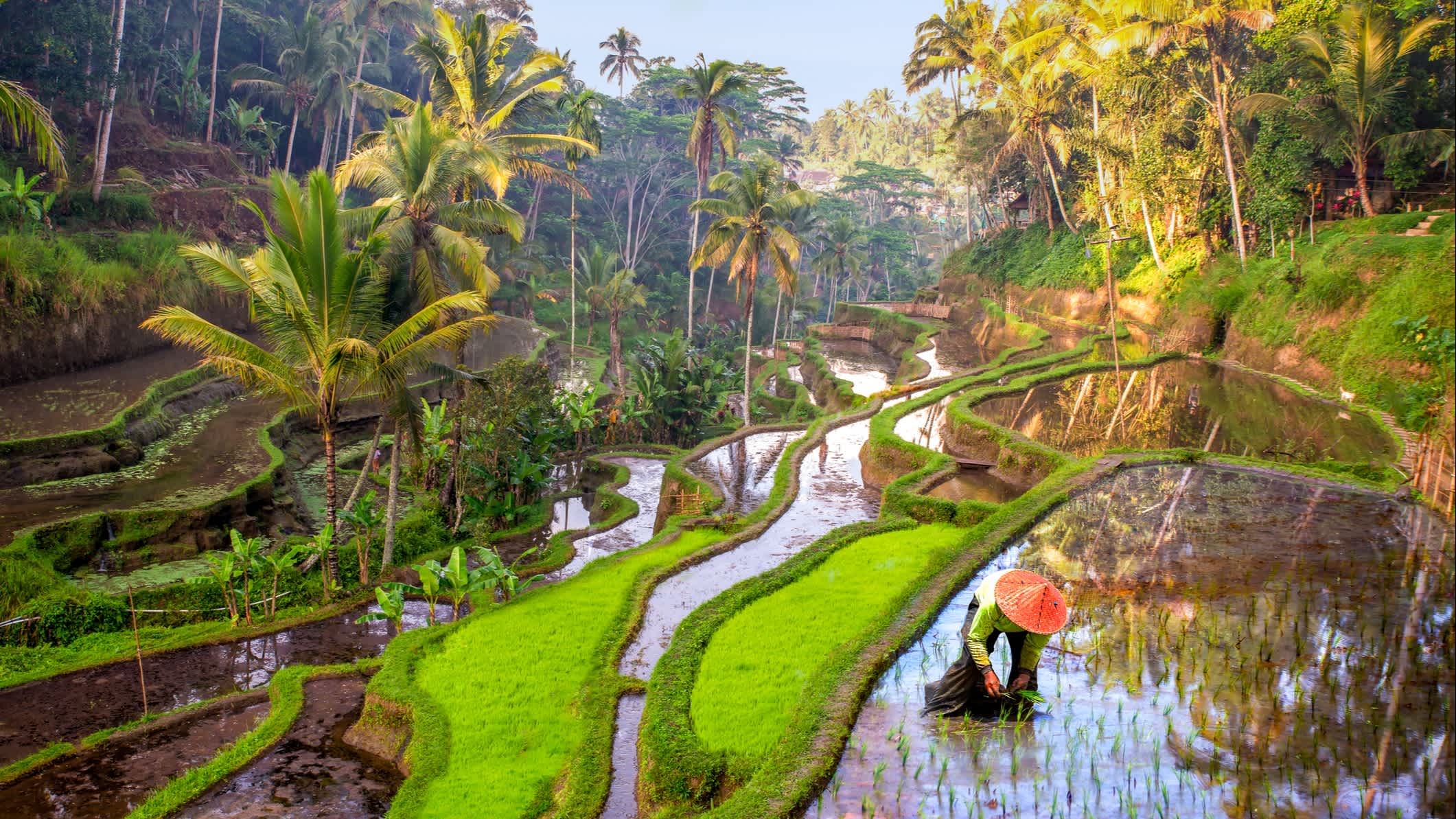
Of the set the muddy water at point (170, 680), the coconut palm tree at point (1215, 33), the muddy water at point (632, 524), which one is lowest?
the muddy water at point (170, 680)

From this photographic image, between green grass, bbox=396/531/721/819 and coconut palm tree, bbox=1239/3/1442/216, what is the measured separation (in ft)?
66.6

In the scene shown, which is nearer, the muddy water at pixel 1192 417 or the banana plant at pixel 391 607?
the banana plant at pixel 391 607

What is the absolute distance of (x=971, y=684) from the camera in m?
Result: 7.49

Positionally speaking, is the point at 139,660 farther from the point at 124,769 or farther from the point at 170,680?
the point at 124,769

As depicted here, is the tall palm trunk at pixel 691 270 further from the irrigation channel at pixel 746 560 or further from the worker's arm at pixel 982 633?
the worker's arm at pixel 982 633

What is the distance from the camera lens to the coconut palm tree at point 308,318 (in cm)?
1330

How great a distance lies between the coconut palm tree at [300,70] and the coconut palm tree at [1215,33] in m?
33.0

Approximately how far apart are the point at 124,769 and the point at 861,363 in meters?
36.9

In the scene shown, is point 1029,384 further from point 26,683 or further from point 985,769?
point 26,683

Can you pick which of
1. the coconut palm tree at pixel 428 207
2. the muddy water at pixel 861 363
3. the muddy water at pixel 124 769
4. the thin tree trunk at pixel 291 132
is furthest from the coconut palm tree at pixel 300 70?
the muddy water at pixel 124 769

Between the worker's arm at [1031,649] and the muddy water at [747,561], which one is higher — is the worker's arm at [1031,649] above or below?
above

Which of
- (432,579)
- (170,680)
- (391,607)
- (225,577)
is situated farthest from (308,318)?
(170,680)

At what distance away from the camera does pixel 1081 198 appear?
40.4m

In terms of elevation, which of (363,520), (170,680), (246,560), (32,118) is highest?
(32,118)
